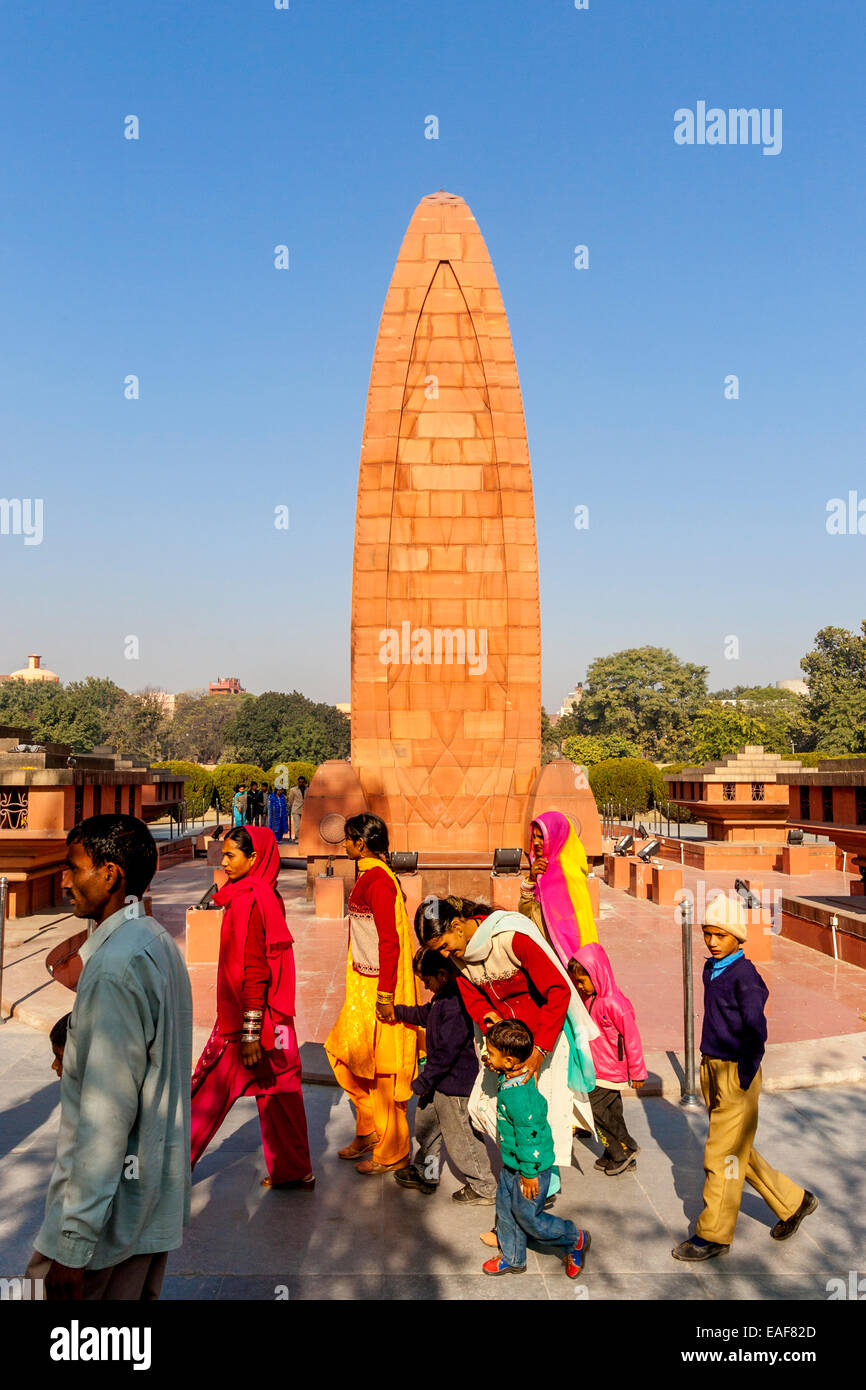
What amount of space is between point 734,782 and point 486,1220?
594 inches

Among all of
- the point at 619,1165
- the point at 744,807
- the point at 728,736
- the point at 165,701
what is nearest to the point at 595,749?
the point at 728,736

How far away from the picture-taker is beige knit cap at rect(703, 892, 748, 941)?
3873mm

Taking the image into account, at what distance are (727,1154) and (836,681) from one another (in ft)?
145

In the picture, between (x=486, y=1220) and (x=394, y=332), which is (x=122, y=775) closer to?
(x=394, y=332)

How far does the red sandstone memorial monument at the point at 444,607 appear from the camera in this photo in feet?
38.6

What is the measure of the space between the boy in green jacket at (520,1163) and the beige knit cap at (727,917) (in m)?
0.94

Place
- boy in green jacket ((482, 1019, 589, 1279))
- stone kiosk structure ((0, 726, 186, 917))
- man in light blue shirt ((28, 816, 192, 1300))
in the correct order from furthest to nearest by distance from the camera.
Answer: stone kiosk structure ((0, 726, 186, 917))
boy in green jacket ((482, 1019, 589, 1279))
man in light blue shirt ((28, 816, 192, 1300))

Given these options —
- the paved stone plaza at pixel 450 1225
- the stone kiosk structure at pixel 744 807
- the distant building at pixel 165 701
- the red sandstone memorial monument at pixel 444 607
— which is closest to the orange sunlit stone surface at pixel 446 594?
the red sandstone memorial monument at pixel 444 607

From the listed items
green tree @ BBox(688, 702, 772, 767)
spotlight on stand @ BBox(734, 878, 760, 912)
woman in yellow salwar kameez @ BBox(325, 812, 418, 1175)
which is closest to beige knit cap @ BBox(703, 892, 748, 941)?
woman in yellow salwar kameez @ BBox(325, 812, 418, 1175)

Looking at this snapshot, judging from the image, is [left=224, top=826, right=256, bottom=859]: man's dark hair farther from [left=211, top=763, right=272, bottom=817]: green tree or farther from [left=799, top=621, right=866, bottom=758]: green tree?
[left=799, top=621, right=866, bottom=758]: green tree

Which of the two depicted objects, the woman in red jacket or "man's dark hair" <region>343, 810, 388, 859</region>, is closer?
the woman in red jacket

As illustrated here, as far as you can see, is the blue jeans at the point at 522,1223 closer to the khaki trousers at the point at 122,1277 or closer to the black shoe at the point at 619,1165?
the black shoe at the point at 619,1165

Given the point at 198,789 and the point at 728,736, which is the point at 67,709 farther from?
the point at 728,736

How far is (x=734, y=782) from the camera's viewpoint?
18062 mm
